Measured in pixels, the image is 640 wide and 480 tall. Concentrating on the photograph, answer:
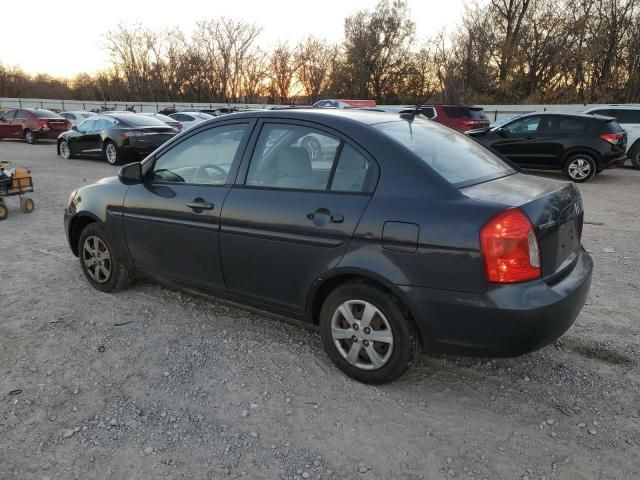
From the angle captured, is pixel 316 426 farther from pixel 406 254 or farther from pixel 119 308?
pixel 119 308

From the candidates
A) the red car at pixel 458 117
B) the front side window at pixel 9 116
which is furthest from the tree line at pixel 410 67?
the front side window at pixel 9 116

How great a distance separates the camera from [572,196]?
3.06 meters

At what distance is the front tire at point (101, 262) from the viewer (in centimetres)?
436

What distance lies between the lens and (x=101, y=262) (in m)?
4.48

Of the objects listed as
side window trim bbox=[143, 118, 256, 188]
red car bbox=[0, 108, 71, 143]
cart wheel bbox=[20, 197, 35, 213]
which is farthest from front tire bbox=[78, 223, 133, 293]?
red car bbox=[0, 108, 71, 143]

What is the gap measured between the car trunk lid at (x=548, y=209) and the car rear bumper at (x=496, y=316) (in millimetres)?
150

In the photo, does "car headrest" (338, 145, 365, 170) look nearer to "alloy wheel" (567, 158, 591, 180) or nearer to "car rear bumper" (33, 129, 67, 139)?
"alloy wheel" (567, 158, 591, 180)

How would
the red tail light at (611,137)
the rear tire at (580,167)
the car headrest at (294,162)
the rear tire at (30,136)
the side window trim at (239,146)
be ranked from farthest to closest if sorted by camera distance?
the rear tire at (30,136)
the rear tire at (580,167)
the red tail light at (611,137)
the side window trim at (239,146)
the car headrest at (294,162)

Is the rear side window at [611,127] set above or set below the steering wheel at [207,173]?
above

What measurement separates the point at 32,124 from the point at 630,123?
22.2 m

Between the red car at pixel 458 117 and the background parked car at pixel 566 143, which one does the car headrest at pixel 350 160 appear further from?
the red car at pixel 458 117

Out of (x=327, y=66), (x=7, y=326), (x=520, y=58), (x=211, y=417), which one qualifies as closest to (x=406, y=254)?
(x=211, y=417)

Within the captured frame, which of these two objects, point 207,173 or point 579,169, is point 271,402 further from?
point 579,169

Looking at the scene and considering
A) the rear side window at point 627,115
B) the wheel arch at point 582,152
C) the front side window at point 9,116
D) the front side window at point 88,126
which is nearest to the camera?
the wheel arch at point 582,152
